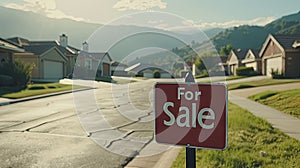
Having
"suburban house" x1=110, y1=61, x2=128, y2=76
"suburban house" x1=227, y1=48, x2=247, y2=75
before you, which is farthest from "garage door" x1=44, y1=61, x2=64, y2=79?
"suburban house" x1=227, y1=48, x2=247, y2=75

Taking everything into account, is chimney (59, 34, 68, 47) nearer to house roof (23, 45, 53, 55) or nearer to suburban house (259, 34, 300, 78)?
house roof (23, 45, 53, 55)

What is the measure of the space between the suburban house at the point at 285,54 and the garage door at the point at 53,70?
31022 mm

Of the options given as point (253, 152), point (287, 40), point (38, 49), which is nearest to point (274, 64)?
point (287, 40)

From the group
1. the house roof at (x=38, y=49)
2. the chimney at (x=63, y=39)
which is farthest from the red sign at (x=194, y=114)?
the chimney at (x=63, y=39)

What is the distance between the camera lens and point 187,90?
2.27 meters

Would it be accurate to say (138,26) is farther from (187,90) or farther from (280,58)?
(280,58)

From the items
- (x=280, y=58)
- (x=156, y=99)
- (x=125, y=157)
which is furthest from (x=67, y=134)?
(x=280, y=58)

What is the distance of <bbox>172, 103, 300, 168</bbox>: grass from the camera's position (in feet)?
15.1

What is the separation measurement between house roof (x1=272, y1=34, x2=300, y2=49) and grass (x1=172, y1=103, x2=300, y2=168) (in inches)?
1188

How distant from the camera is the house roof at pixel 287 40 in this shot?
110ft

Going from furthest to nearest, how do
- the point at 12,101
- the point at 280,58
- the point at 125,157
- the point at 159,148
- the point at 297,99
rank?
the point at 280,58 → the point at 12,101 → the point at 297,99 → the point at 159,148 → the point at 125,157

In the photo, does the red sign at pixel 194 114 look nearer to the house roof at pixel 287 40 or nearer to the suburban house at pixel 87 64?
the house roof at pixel 287 40

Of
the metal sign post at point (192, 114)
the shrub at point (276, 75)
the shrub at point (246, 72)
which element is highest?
the shrub at point (246, 72)

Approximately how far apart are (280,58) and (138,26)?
33001mm
